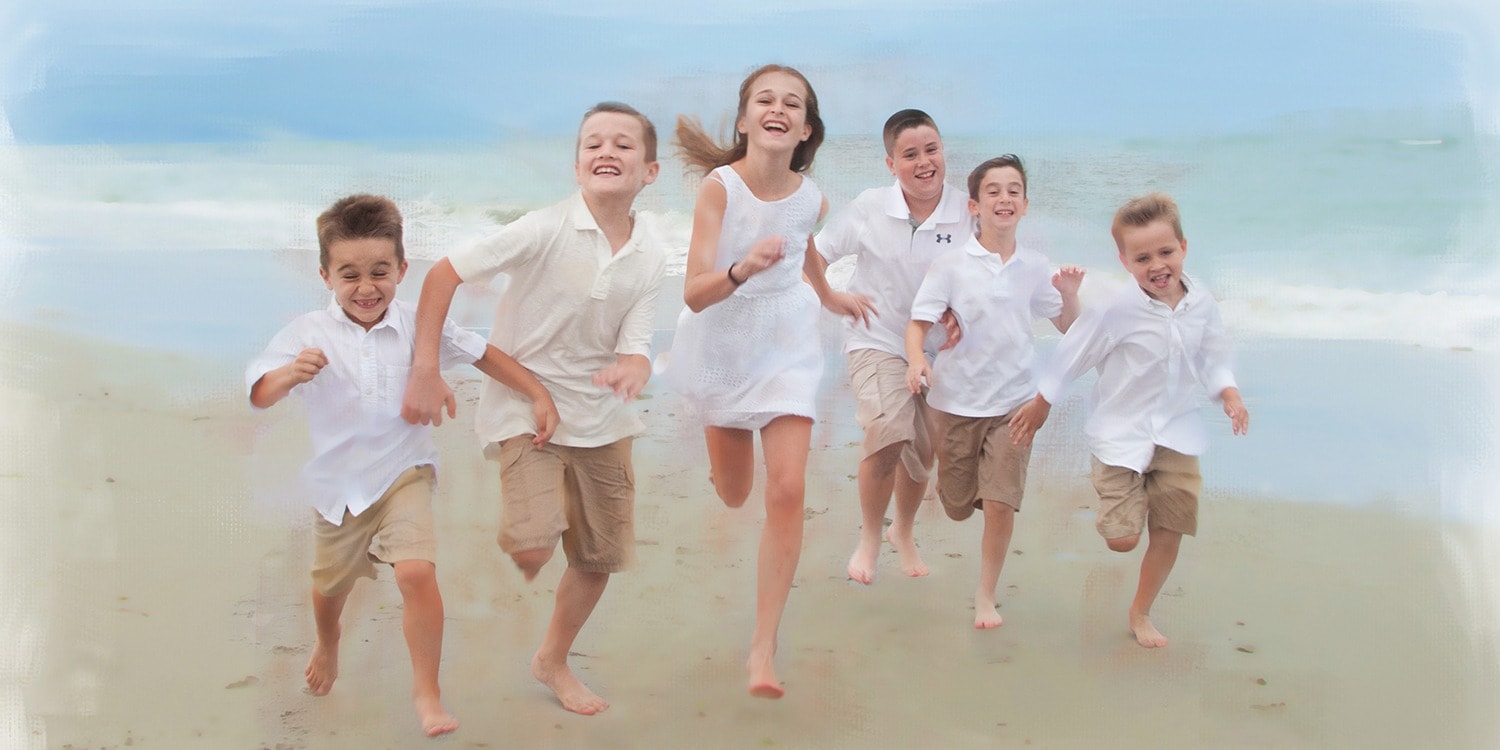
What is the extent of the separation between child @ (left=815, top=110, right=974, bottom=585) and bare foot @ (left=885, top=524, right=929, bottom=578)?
0.18 meters

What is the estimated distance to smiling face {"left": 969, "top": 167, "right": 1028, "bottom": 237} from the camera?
156 inches

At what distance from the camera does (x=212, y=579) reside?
4133 mm

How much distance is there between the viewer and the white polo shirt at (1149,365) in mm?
3752

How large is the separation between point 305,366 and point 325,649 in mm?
795

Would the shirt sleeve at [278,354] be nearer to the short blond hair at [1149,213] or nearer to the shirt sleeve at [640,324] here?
the shirt sleeve at [640,324]

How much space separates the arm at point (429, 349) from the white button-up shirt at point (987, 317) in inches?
55.8

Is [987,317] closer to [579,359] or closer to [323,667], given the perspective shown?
[579,359]

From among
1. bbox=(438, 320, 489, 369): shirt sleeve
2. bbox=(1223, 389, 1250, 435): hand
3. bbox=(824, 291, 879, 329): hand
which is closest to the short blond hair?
bbox=(1223, 389, 1250, 435): hand

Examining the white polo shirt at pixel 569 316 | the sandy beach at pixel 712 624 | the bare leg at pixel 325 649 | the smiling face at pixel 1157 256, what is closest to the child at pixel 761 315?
the white polo shirt at pixel 569 316

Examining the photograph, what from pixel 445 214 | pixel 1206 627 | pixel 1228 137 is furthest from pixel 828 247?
pixel 1228 137

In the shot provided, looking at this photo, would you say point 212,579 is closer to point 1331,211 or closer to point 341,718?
point 341,718

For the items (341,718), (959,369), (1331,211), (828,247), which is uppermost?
(1331,211)

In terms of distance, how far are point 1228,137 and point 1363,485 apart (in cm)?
509

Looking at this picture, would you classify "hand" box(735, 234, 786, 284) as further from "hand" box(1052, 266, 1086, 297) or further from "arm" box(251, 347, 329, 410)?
"hand" box(1052, 266, 1086, 297)
